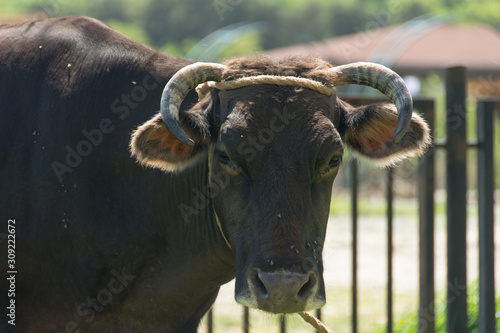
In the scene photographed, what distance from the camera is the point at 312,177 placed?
325 centimetres

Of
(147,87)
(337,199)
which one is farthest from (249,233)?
(337,199)

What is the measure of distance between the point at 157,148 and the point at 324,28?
68.9 m

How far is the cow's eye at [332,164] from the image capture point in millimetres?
3320

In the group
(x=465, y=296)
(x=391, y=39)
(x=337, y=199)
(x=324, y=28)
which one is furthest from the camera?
(x=324, y=28)

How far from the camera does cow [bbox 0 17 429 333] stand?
10.6 ft

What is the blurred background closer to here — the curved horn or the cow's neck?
the cow's neck

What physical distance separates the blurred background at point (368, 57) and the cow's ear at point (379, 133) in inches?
32.0

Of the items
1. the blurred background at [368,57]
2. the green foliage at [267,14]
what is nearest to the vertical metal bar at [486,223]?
the blurred background at [368,57]

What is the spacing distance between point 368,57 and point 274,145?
23816 millimetres

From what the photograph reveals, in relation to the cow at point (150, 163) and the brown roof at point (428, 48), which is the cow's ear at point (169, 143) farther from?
the brown roof at point (428, 48)

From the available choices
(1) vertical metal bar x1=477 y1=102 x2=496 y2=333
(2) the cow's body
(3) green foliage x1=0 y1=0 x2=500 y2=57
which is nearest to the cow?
(2) the cow's body

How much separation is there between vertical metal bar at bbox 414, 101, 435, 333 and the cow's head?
1753mm

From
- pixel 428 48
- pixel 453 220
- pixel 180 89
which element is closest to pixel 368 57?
pixel 428 48

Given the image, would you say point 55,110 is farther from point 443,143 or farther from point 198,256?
point 443,143
